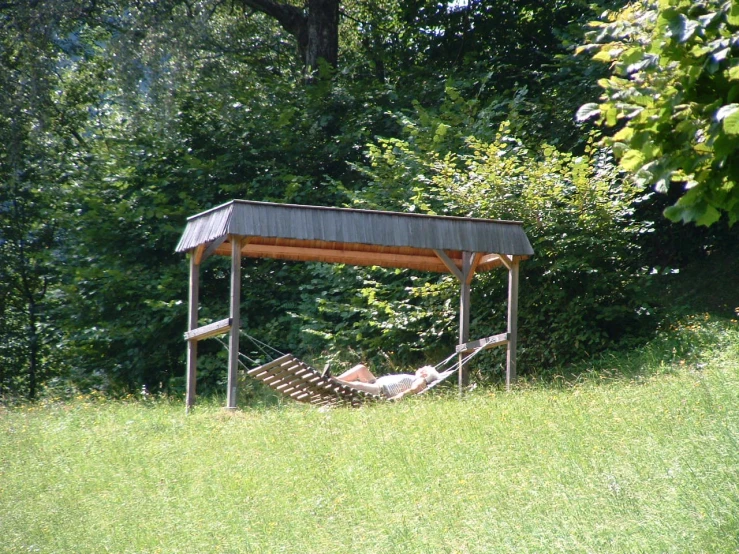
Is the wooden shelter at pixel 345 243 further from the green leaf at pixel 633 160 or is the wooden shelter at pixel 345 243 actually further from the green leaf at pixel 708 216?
the green leaf at pixel 708 216

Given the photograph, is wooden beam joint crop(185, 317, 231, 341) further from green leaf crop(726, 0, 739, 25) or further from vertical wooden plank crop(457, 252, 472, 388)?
green leaf crop(726, 0, 739, 25)

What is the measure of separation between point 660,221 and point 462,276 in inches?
202

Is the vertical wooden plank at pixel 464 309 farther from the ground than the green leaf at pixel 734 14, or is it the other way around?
the green leaf at pixel 734 14

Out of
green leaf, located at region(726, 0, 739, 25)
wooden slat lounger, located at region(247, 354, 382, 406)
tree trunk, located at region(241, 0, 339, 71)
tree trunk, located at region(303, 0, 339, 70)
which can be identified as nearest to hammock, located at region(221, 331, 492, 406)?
wooden slat lounger, located at region(247, 354, 382, 406)

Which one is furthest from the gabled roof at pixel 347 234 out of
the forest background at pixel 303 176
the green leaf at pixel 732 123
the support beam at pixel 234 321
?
the green leaf at pixel 732 123

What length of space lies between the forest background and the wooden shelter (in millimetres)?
1394

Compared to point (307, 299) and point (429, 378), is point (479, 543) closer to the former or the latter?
point (429, 378)

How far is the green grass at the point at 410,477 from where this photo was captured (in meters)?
4.88

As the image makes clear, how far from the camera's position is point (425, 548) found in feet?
15.9

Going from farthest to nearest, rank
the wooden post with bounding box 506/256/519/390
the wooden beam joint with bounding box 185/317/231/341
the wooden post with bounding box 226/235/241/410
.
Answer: the wooden post with bounding box 506/256/519/390
the wooden beam joint with bounding box 185/317/231/341
the wooden post with bounding box 226/235/241/410

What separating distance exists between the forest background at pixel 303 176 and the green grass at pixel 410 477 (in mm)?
3009

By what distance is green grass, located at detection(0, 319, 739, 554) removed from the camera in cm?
488

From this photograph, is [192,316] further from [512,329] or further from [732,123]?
[732,123]

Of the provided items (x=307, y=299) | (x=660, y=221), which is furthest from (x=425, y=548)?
(x=660, y=221)
